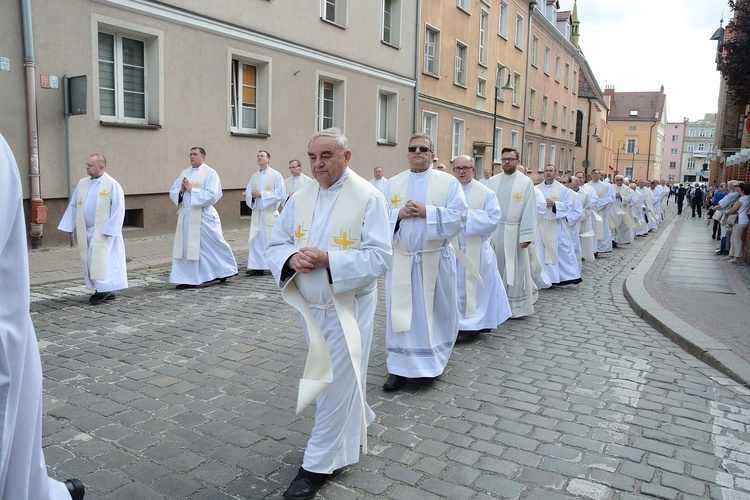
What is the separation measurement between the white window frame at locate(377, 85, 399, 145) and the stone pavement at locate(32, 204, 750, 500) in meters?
15.0

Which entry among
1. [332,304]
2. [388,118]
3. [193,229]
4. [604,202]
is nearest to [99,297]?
[193,229]

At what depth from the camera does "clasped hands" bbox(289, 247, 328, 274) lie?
Answer: 135 inches

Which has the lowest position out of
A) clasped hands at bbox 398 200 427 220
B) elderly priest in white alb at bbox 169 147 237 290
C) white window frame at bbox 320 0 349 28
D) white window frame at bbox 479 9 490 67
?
elderly priest in white alb at bbox 169 147 237 290

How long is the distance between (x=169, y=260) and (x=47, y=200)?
2.36 metres

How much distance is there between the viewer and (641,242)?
20844mm

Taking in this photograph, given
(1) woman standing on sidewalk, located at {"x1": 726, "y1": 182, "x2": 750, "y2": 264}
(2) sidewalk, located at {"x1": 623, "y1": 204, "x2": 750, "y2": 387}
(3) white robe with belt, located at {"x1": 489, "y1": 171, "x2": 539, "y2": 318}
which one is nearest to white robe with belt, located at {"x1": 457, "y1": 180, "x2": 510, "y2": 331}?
(3) white robe with belt, located at {"x1": 489, "y1": 171, "x2": 539, "y2": 318}

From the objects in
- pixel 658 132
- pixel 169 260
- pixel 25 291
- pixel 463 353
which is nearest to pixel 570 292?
pixel 463 353

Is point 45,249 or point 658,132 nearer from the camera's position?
point 45,249

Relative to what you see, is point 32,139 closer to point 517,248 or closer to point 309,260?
point 517,248

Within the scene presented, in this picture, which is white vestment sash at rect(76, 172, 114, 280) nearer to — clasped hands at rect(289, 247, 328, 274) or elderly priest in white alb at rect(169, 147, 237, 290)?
elderly priest in white alb at rect(169, 147, 237, 290)

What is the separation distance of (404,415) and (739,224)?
510 inches

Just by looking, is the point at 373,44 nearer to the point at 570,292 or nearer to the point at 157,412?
the point at 570,292

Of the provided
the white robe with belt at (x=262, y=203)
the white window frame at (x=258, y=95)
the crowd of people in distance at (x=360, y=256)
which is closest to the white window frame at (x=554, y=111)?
the white window frame at (x=258, y=95)

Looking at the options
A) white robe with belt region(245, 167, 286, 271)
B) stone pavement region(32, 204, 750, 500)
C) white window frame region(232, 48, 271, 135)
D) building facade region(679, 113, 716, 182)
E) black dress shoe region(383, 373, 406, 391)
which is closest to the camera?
stone pavement region(32, 204, 750, 500)
